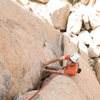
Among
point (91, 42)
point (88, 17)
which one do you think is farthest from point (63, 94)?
point (88, 17)

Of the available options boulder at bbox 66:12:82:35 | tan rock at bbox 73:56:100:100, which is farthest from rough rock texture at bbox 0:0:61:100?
boulder at bbox 66:12:82:35

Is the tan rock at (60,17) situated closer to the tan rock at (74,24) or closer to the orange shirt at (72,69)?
the tan rock at (74,24)

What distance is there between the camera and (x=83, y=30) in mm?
11984

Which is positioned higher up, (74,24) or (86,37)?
(74,24)

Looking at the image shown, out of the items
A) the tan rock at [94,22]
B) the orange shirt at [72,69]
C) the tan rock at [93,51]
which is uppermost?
the tan rock at [94,22]

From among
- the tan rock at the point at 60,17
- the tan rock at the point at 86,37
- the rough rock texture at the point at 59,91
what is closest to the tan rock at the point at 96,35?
the tan rock at the point at 86,37

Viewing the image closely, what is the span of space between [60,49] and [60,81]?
10.8 ft

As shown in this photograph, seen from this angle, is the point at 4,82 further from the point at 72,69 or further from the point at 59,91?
the point at 72,69

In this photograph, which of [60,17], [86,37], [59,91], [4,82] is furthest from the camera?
[86,37]

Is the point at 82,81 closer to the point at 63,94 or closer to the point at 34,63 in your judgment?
the point at 63,94

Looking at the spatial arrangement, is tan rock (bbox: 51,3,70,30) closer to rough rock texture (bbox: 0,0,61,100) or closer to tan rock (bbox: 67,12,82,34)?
tan rock (bbox: 67,12,82,34)

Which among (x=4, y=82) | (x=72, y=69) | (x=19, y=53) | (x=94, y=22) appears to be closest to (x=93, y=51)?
(x=94, y=22)

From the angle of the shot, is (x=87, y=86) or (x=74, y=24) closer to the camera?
(x=87, y=86)

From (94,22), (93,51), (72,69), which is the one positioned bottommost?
(93,51)
